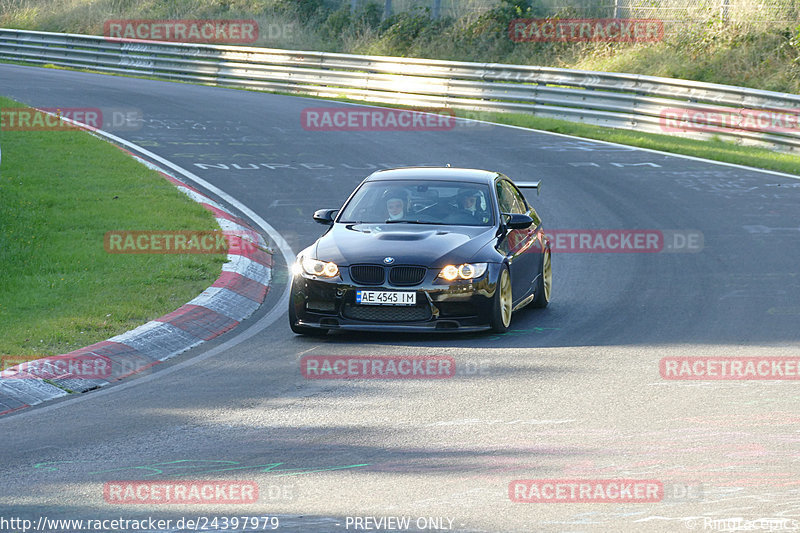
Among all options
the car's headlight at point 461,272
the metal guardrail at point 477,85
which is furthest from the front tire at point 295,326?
the metal guardrail at point 477,85

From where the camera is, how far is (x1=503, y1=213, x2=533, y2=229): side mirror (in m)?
11.3

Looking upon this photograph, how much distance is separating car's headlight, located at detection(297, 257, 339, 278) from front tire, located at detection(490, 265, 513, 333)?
1.45 m

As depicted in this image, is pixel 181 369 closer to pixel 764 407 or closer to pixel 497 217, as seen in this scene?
pixel 497 217

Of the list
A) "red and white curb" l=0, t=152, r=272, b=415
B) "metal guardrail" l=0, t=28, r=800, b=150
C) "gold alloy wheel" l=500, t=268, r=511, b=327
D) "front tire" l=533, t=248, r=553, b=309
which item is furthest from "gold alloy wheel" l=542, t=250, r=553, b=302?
"metal guardrail" l=0, t=28, r=800, b=150

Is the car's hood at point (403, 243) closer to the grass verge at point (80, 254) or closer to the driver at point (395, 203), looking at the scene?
the driver at point (395, 203)

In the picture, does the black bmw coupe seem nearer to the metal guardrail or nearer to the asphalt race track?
the asphalt race track

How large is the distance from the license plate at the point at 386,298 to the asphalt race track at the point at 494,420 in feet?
1.25

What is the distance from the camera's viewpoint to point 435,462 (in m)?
6.75

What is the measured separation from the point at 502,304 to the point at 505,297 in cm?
14

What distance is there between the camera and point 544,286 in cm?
1206

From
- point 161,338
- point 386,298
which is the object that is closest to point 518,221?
point 386,298

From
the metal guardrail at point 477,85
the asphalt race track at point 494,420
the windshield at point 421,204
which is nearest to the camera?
the asphalt race track at point 494,420

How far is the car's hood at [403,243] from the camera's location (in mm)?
10438

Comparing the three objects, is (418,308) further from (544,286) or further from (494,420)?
(494,420)
